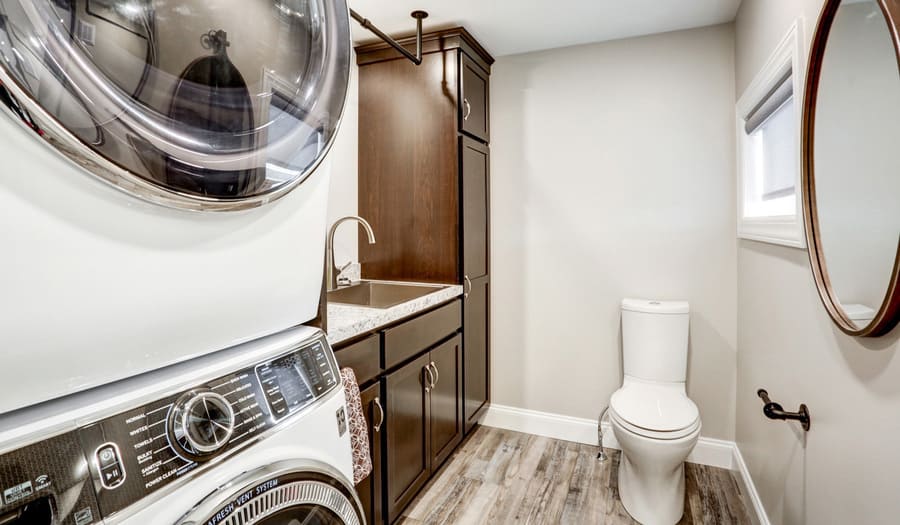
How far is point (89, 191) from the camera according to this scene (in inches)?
20.4

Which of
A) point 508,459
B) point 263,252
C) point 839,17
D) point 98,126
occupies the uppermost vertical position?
point 839,17

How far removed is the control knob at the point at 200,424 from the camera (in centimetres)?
61

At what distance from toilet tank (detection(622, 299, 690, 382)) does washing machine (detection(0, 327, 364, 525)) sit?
6.33ft

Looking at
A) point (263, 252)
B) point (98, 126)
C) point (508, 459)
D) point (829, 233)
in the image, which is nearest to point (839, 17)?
point (829, 233)

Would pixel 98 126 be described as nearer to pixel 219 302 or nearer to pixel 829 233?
pixel 219 302

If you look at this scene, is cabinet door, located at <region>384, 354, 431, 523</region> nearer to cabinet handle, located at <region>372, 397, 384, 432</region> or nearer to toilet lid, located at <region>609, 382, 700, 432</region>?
cabinet handle, located at <region>372, 397, 384, 432</region>

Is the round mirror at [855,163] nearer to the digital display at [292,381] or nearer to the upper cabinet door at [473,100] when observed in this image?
the digital display at [292,381]

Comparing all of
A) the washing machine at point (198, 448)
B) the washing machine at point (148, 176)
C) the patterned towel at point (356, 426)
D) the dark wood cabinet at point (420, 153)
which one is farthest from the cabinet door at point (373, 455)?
the dark wood cabinet at point (420, 153)

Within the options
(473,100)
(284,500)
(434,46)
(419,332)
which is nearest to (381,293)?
(419,332)

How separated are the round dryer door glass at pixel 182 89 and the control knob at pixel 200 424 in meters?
0.28

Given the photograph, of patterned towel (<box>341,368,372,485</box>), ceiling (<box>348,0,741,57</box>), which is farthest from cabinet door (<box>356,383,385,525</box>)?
ceiling (<box>348,0,741,57</box>)

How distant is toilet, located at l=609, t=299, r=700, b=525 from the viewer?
6.21 feet

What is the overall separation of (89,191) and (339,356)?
3.30 ft

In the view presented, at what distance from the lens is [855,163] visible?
1063 mm
